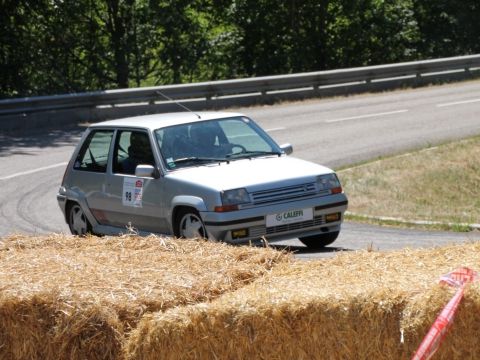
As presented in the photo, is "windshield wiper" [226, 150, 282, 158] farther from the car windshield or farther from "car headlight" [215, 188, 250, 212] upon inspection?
"car headlight" [215, 188, 250, 212]

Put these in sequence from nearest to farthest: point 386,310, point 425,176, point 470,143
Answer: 1. point 386,310
2. point 425,176
3. point 470,143

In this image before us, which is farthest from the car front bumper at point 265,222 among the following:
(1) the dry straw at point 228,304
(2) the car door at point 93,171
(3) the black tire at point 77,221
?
(1) the dry straw at point 228,304

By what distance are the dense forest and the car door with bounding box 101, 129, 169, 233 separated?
24.9m

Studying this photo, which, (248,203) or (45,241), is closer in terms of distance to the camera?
(45,241)

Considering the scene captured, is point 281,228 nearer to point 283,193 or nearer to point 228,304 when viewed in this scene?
point 283,193

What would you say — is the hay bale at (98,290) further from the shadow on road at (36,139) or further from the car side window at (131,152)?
the shadow on road at (36,139)

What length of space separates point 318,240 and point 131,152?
2.44 meters

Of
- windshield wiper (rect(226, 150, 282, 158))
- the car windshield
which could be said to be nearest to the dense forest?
the car windshield

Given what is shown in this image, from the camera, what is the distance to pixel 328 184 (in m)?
11.7

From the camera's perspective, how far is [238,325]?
5672 millimetres

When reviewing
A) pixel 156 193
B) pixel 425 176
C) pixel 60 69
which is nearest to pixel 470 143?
pixel 425 176

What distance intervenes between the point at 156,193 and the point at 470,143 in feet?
31.4

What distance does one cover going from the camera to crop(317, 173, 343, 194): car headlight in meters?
11.6

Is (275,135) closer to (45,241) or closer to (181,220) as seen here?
(181,220)
